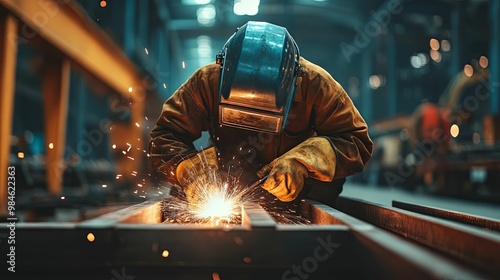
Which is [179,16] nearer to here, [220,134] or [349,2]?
[349,2]

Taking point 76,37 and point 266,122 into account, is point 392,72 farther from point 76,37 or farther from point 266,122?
point 266,122

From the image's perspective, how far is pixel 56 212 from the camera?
20.0 ft

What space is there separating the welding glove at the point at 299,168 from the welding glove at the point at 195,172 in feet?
0.78

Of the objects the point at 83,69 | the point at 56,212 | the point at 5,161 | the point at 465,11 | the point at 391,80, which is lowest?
the point at 56,212

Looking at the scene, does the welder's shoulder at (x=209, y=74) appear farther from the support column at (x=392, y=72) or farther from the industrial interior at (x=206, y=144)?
the support column at (x=392, y=72)

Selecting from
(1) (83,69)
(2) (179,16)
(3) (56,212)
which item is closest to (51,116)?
(1) (83,69)

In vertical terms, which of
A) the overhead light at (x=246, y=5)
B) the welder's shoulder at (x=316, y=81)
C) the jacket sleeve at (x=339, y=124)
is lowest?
the jacket sleeve at (x=339, y=124)

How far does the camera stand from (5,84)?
195 inches

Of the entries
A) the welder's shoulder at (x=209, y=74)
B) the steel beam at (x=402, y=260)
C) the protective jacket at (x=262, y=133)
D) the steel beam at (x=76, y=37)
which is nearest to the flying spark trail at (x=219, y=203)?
the protective jacket at (x=262, y=133)

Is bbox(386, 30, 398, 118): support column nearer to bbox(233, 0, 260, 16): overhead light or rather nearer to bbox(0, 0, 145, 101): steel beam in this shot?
bbox(233, 0, 260, 16): overhead light

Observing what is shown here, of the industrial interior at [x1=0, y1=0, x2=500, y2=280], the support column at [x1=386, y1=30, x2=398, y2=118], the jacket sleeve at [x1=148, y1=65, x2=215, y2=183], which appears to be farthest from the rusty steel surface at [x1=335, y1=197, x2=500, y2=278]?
the support column at [x1=386, y1=30, x2=398, y2=118]

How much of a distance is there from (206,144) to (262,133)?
809mm

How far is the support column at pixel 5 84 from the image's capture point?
4879 mm

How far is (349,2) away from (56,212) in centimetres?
1104
